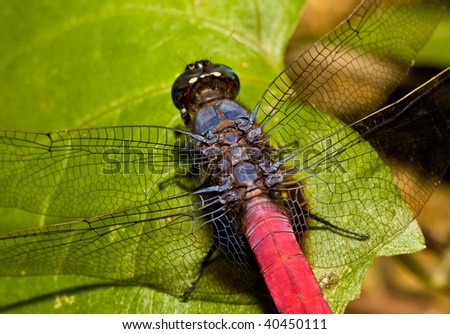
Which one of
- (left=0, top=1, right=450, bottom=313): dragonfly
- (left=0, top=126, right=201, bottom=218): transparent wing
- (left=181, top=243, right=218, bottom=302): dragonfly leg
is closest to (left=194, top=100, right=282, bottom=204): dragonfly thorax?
(left=0, top=1, right=450, bottom=313): dragonfly

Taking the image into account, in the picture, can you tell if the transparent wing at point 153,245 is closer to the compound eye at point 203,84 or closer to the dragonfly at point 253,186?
the dragonfly at point 253,186

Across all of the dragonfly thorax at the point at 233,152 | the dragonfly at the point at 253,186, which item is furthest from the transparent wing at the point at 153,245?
the dragonfly thorax at the point at 233,152

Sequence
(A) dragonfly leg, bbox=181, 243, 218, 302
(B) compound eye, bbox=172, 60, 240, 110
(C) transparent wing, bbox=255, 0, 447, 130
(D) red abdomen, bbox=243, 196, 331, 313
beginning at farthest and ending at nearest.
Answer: (B) compound eye, bbox=172, 60, 240, 110, (C) transparent wing, bbox=255, 0, 447, 130, (A) dragonfly leg, bbox=181, 243, 218, 302, (D) red abdomen, bbox=243, 196, 331, 313

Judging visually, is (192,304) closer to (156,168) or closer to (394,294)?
(156,168)

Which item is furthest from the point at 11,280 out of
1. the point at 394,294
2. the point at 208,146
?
the point at 394,294

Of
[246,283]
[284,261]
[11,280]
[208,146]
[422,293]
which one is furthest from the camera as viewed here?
[422,293]

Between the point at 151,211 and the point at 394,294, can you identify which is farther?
the point at 394,294

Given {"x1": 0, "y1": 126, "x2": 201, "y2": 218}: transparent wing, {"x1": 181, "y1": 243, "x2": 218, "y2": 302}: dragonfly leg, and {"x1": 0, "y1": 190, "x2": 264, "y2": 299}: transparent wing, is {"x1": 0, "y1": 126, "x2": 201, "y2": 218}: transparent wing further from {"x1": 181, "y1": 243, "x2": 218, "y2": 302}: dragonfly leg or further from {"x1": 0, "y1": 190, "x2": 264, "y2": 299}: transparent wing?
{"x1": 181, "y1": 243, "x2": 218, "y2": 302}: dragonfly leg
